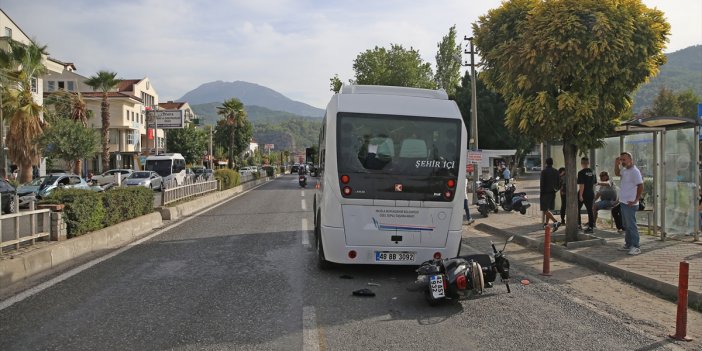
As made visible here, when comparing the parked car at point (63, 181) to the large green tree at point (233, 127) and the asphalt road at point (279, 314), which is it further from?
the large green tree at point (233, 127)

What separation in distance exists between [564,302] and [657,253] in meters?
4.08

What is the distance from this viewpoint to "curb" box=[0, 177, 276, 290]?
24.1 ft

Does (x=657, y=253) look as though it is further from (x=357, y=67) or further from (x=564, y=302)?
(x=357, y=67)

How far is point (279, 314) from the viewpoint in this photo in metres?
5.86

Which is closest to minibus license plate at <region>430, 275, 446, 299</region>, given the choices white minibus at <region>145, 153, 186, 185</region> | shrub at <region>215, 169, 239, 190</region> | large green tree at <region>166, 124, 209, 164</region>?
shrub at <region>215, 169, 239, 190</region>

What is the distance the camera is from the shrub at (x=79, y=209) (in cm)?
988

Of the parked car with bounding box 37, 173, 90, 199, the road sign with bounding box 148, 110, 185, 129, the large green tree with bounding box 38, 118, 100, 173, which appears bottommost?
the parked car with bounding box 37, 173, 90, 199

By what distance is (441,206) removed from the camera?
7863 mm

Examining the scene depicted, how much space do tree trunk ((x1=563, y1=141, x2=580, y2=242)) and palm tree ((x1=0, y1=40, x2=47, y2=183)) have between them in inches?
1107

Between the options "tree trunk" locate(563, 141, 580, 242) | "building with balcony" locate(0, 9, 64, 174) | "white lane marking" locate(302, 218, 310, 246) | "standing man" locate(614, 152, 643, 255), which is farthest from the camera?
"building with balcony" locate(0, 9, 64, 174)

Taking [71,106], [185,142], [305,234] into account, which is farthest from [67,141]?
[185,142]

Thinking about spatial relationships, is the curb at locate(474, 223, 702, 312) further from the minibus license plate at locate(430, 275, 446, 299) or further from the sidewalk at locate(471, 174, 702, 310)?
the minibus license plate at locate(430, 275, 446, 299)

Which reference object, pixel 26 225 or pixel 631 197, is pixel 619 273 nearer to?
pixel 631 197

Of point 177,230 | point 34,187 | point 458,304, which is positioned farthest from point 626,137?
point 34,187
